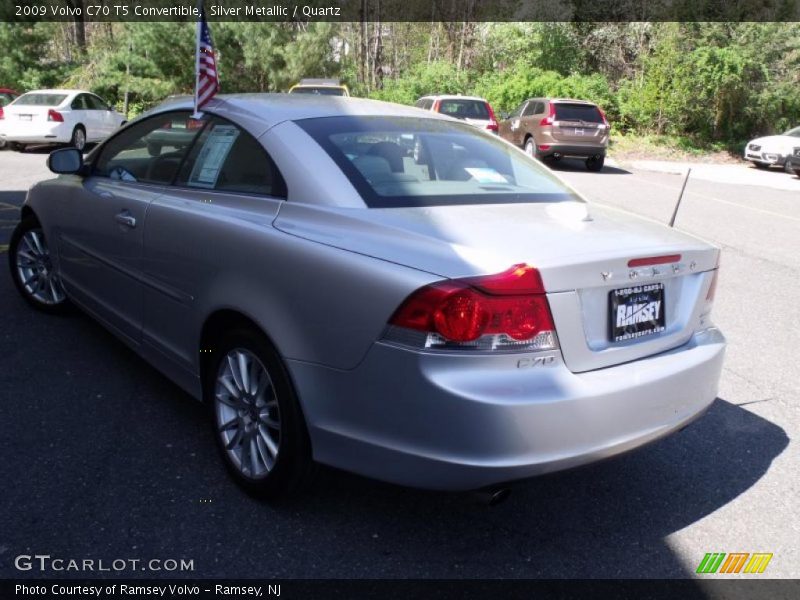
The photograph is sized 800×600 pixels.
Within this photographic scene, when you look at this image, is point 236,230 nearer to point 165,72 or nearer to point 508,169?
point 508,169

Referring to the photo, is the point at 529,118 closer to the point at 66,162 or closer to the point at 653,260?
the point at 66,162

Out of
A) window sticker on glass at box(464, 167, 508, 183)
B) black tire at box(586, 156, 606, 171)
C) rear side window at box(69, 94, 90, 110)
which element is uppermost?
window sticker on glass at box(464, 167, 508, 183)

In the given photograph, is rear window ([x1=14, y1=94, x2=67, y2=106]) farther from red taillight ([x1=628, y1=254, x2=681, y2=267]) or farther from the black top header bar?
red taillight ([x1=628, y1=254, x2=681, y2=267])

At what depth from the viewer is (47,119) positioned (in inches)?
676

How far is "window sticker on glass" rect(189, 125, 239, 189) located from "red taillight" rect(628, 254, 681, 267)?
182 centimetres

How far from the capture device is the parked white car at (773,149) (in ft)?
68.3

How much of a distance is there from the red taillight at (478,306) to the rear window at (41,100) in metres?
17.9

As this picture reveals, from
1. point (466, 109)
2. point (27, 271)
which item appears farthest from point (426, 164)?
point (466, 109)

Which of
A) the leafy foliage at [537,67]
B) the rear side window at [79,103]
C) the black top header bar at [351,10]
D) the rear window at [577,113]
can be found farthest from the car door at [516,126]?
the rear side window at [79,103]

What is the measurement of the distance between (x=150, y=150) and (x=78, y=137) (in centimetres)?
1576

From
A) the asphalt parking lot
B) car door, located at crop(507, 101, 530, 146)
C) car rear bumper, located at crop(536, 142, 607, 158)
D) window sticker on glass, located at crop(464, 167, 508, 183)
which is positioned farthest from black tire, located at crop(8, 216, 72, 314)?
car door, located at crop(507, 101, 530, 146)

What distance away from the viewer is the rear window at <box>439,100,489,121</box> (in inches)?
714

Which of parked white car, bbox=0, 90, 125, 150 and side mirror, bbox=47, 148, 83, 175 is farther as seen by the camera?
parked white car, bbox=0, 90, 125, 150

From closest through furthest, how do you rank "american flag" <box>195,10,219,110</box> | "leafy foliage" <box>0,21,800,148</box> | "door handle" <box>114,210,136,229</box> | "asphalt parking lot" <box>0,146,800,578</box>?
"asphalt parking lot" <box>0,146,800,578</box> → "door handle" <box>114,210,136,229</box> → "american flag" <box>195,10,219,110</box> → "leafy foliage" <box>0,21,800,148</box>
